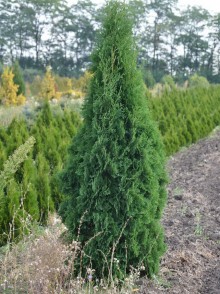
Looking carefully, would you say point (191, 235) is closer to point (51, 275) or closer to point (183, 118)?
point (51, 275)

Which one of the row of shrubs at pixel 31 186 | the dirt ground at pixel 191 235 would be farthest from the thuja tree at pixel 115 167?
the row of shrubs at pixel 31 186

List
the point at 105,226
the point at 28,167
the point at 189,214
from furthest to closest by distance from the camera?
the point at 28,167
the point at 189,214
the point at 105,226

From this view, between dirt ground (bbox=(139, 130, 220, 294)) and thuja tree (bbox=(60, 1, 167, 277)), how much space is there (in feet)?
1.02

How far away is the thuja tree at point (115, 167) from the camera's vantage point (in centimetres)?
313

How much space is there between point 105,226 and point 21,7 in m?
42.3

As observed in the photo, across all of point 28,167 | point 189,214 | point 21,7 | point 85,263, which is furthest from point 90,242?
point 21,7

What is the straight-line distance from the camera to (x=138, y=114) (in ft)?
10.6

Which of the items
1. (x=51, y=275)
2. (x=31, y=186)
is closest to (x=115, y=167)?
(x=51, y=275)

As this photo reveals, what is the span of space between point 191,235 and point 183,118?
336 inches

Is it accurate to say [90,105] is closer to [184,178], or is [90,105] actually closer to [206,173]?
[184,178]

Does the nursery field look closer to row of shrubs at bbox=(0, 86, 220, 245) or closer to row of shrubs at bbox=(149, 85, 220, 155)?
row of shrubs at bbox=(0, 86, 220, 245)

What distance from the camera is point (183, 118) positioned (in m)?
12.7

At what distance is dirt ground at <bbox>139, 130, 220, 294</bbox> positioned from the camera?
349 centimetres

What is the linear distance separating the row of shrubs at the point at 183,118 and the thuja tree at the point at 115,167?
696cm
